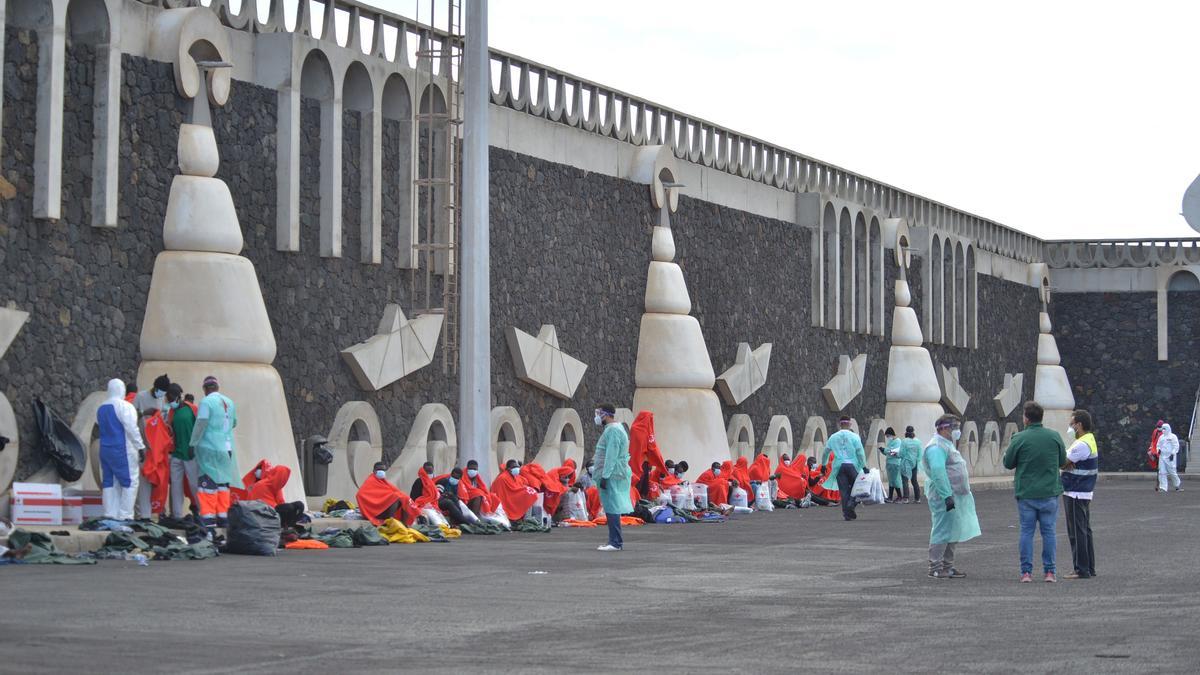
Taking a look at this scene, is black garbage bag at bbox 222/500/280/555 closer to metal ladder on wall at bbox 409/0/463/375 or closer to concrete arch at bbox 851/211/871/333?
metal ladder on wall at bbox 409/0/463/375

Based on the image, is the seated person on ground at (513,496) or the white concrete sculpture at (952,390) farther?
the white concrete sculpture at (952,390)

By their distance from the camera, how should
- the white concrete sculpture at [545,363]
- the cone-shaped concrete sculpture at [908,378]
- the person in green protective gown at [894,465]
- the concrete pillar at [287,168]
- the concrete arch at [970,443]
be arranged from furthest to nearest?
1. the concrete arch at [970,443]
2. the cone-shaped concrete sculpture at [908,378]
3. the person in green protective gown at [894,465]
4. the white concrete sculpture at [545,363]
5. the concrete pillar at [287,168]

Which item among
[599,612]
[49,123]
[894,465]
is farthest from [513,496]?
[894,465]

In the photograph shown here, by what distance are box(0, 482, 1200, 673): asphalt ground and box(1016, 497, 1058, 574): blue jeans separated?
23 centimetres

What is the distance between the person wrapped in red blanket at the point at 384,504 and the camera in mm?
22047

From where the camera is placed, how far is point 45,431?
787 inches

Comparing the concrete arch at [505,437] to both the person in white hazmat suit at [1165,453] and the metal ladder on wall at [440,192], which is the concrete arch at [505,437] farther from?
the person in white hazmat suit at [1165,453]

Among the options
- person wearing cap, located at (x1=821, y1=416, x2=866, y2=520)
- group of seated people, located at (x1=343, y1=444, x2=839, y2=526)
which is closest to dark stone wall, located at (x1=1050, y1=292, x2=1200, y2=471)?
group of seated people, located at (x1=343, y1=444, x2=839, y2=526)

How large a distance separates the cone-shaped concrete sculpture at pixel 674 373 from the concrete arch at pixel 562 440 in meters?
2.64

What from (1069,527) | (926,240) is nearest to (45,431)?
(1069,527)

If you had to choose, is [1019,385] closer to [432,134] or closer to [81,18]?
[432,134]

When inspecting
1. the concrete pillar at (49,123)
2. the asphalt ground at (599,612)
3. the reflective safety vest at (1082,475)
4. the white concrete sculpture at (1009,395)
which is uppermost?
the concrete pillar at (49,123)

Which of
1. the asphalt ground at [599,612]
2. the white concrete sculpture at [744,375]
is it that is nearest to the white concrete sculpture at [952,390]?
the white concrete sculpture at [744,375]

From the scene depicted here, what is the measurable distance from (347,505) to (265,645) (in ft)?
43.8
